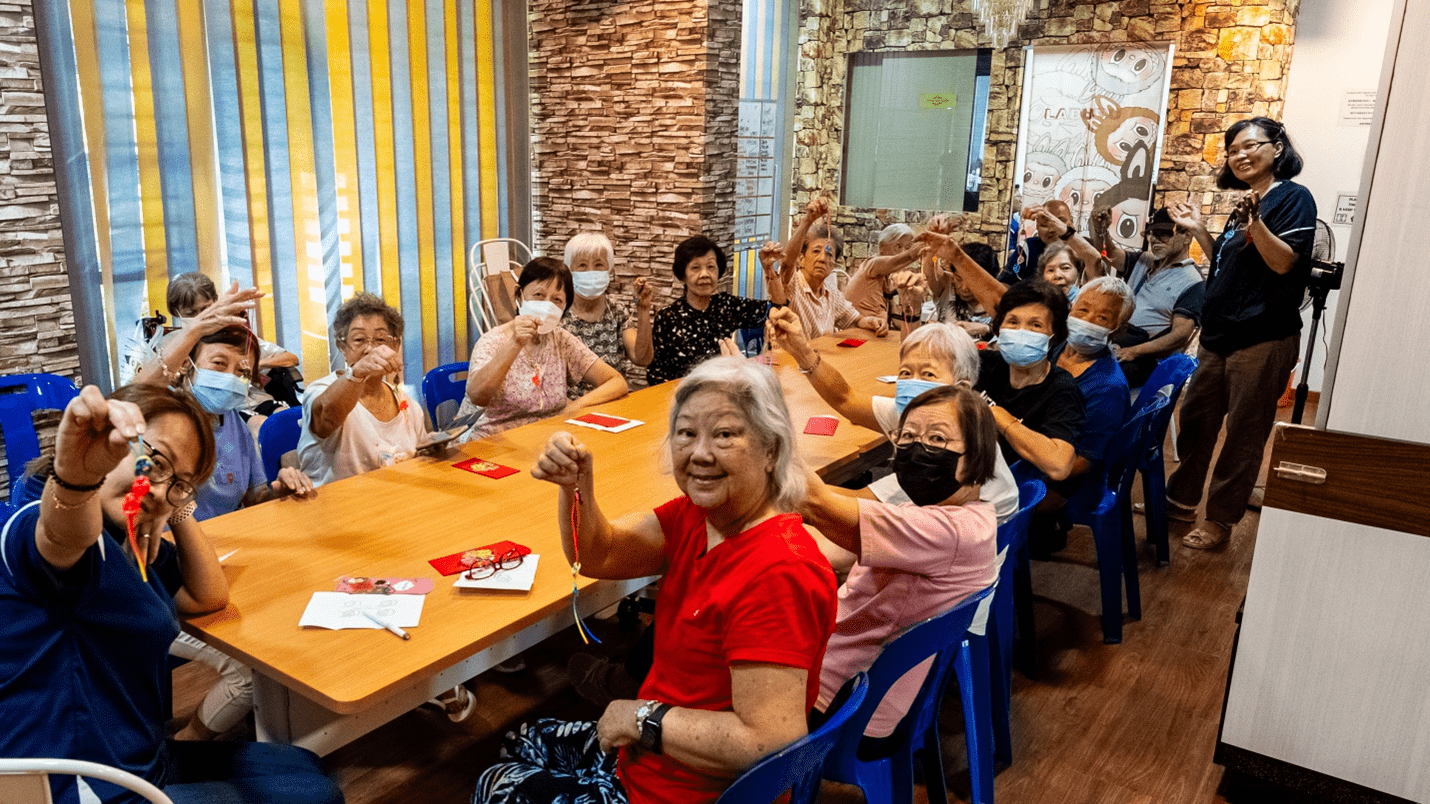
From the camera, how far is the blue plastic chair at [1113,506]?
10.7 ft

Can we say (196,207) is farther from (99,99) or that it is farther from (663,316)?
(663,316)

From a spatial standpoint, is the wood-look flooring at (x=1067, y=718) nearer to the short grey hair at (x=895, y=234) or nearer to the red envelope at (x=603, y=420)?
the red envelope at (x=603, y=420)

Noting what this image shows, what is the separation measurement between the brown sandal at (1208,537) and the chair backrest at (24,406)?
4296 mm

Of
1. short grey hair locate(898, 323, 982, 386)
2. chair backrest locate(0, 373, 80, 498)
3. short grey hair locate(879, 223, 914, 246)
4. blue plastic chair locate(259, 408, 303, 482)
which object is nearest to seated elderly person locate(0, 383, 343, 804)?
blue plastic chair locate(259, 408, 303, 482)

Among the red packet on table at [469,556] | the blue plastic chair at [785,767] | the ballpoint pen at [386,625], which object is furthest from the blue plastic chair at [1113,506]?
the ballpoint pen at [386,625]

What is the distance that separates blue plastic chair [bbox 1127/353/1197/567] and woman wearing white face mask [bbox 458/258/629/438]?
2.00 meters

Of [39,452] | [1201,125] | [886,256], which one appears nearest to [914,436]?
[39,452]

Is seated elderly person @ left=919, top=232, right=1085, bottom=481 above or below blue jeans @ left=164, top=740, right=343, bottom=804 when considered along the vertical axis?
above

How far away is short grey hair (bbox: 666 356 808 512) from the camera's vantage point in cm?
157

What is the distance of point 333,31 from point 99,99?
1.11 metres

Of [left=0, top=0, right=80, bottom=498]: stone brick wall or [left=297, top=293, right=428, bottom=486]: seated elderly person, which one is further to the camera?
[left=0, top=0, right=80, bottom=498]: stone brick wall

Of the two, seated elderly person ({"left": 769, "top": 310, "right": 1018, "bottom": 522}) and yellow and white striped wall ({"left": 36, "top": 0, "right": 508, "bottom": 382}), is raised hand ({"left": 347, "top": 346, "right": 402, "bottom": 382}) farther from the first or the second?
yellow and white striped wall ({"left": 36, "top": 0, "right": 508, "bottom": 382})

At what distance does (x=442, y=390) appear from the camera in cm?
360

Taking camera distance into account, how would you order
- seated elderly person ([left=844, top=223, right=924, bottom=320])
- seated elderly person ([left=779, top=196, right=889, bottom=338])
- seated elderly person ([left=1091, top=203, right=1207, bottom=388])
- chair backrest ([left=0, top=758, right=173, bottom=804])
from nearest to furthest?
1. chair backrest ([left=0, top=758, right=173, bottom=804])
2. seated elderly person ([left=1091, top=203, right=1207, bottom=388])
3. seated elderly person ([left=779, top=196, right=889, bottom=338])
4. seated elderly person ([left=844, top=223, right=924, bottom=320])
